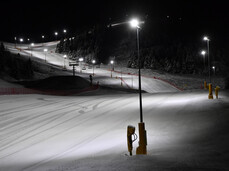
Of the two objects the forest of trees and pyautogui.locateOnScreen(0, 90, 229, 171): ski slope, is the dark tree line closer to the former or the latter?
the forest of trees

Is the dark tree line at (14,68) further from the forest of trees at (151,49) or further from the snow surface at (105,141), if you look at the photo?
the snow surface at (105,141)

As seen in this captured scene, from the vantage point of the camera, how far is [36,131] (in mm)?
16719

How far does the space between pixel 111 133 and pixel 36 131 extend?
4926 mm

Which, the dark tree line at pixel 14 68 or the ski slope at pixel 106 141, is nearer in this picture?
the ski slope at pixel 106 141

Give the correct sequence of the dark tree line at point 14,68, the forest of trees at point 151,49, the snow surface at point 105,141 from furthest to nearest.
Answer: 1. the forest of trees at point 151,49
2. the dark tree line at point 14,68
3. the snow surface at point 105,141

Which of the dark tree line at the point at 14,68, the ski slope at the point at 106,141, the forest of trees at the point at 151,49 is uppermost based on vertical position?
the forest of trees at the point at 151,49

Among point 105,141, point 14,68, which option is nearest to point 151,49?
point 14,68

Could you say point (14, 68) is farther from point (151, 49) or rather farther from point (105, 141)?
point (105, 141)

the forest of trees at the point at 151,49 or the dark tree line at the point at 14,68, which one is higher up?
the forest of trees at the point at 151,49

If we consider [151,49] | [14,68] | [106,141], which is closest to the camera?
[106,141]

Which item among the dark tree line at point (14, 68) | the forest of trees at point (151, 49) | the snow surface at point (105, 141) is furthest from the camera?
the forest of trees at point (151, 49)

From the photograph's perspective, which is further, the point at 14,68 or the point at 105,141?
the point at 14,68

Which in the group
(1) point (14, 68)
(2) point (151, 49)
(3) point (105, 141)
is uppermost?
(2) point (151, 49)

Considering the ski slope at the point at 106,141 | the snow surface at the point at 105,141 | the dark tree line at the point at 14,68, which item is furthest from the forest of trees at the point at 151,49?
the ski slope at the point at 106,141
